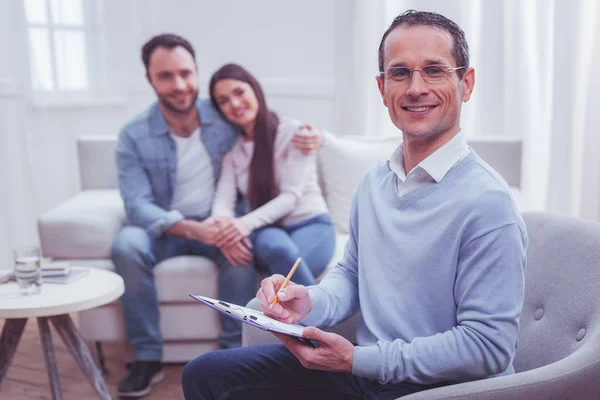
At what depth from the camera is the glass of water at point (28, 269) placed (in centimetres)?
182

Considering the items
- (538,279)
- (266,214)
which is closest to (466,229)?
(538,279)

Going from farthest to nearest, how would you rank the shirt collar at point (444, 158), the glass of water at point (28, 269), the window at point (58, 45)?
the window at point (58, 45)
the glass of water at point (28, 269)
the shirt collar at point (444, 158)

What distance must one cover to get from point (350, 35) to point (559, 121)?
133cm

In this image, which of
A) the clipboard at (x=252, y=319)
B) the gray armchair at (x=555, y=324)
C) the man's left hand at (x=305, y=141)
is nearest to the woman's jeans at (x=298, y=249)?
the man's left hand at (x=305, y=141)

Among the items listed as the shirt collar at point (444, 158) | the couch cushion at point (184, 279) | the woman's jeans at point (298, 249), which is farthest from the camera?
the couch cushion at point (184, 279)

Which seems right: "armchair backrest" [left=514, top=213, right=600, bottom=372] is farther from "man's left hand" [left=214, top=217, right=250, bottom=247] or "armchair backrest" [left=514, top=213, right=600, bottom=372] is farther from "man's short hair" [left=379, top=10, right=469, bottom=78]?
"man's left hand" [left=214, top=217, right=250, bottom=247]

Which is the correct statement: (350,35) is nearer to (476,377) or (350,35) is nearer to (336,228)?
(336,228)

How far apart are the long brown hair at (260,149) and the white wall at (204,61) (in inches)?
54.7

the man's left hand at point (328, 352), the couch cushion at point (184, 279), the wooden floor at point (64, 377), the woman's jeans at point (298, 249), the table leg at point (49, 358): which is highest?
the man's left hand at point (328, 352)

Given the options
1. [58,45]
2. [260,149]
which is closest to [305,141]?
[260,149]

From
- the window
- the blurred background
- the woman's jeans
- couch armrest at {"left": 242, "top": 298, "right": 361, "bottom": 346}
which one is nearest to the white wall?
the blurred background

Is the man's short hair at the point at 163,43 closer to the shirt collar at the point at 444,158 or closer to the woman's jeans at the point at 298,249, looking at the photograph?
the woman's jeans at the point at 298,249

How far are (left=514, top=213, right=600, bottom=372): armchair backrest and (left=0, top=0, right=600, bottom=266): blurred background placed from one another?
1565 millimetres

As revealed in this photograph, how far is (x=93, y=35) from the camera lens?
3.75 metres
